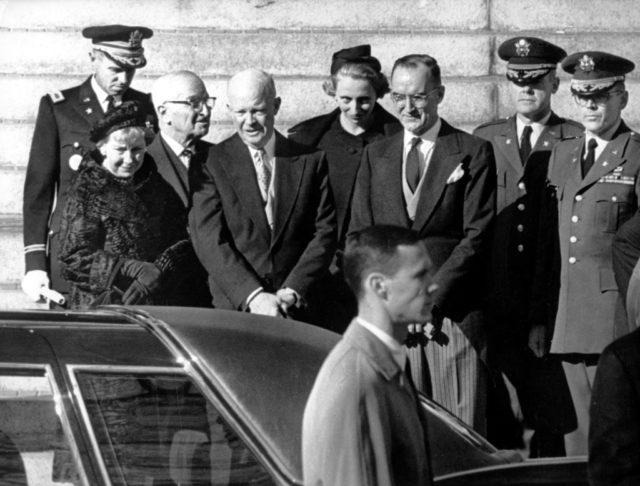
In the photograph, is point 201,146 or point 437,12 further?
point 437,12

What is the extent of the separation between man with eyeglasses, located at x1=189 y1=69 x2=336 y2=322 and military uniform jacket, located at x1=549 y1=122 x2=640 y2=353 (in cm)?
117

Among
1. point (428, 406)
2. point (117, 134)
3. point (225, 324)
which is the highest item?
point (117, 134)

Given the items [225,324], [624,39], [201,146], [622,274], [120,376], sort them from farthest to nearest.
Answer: [624,39] → [201,146] → [622,274] → [225,324] → [120,376]

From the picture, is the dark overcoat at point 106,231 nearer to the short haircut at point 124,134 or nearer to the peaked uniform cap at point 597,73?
the short haircut at point 124,134

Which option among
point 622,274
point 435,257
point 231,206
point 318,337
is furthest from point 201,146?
point 318,337

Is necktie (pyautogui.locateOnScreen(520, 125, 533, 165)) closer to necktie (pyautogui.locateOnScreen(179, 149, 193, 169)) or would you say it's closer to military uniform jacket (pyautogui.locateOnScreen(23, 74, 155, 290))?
necktie (pyautogui.locateOnScreen(179, 149, 193, 169))

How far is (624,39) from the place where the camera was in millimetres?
9859

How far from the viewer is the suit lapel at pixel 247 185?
7461mm

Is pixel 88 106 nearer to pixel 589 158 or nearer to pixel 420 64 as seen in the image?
pixel 420 64

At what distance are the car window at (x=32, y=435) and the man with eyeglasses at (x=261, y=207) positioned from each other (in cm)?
288

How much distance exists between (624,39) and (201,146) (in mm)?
3305

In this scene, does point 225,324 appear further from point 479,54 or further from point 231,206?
point 479,54

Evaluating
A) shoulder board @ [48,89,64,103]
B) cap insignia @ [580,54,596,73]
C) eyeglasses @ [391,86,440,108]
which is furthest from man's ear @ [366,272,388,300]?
shoulder board @ [48,89,64,103]

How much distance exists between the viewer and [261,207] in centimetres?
748
